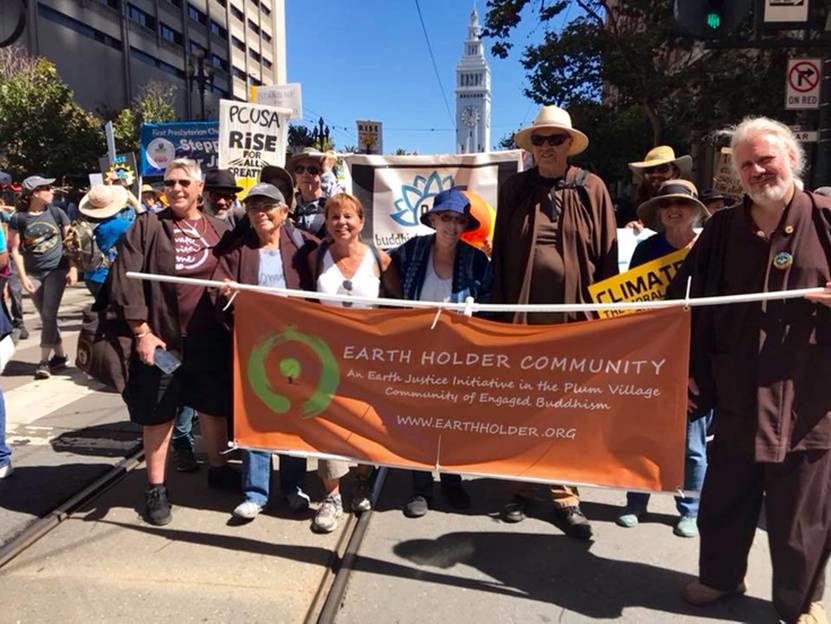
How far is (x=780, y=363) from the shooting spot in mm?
2586

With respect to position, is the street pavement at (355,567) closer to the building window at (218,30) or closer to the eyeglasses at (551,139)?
the eyeglasses at (551,139)

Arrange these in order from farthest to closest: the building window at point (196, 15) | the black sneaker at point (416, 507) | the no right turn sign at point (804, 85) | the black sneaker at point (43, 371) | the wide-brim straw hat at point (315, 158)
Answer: the building window at point (196, 15)
the black sneaker at point (43, 371)
the no right turn sign at point (804, 85)
the wide-brim straw hat at point (315, 158)
the black sneaker at point (416, 507)

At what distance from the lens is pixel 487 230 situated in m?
4.80

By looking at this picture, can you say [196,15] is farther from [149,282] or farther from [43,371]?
[149,282]

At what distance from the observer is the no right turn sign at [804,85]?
6.37m

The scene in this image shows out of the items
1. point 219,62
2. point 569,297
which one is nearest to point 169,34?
point 219,62

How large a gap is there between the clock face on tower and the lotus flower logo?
15598 centimetres

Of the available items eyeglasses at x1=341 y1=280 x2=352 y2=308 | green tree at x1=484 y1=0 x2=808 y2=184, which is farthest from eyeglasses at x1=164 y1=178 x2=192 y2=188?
green tree at x1=484 y1=0 x2=808 y2=184

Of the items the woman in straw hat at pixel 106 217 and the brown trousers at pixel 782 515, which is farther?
the woman in straw hat at pixel 106 217

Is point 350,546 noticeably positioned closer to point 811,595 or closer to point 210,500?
point 210,500

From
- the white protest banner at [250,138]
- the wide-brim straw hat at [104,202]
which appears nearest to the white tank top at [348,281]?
the wide-brim straw hat at [104,202]

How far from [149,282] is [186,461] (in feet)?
4.71

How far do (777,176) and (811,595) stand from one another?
168cm

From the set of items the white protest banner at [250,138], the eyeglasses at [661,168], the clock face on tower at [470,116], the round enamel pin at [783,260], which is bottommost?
the round enamel pin at [783,260]
